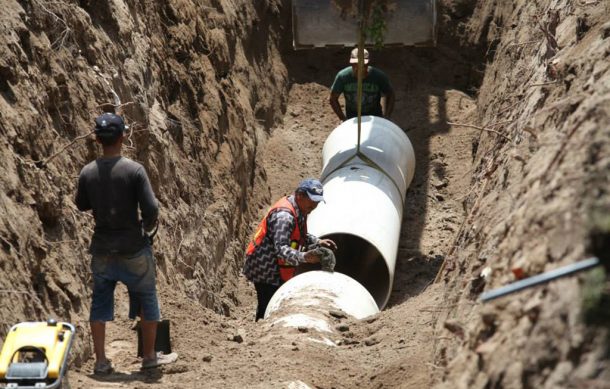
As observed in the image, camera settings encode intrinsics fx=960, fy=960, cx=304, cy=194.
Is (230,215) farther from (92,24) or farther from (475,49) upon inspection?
(475,49)

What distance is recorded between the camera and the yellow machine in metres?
4.70

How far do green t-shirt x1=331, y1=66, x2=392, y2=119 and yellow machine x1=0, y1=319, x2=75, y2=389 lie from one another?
330 inches

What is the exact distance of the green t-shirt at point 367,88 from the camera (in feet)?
42.3

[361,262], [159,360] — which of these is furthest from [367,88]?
[159,360]

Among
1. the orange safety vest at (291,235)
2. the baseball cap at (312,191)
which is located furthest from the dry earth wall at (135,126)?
the baseball cap at (312,191)

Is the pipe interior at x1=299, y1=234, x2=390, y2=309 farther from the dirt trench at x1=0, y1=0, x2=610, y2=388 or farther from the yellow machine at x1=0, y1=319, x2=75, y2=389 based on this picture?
the yellow machine at x1=0, y1=319, x2=75, y2=389

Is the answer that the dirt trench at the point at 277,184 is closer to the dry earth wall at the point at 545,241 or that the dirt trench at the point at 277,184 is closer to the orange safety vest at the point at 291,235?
the dry earth wall at the point at 545,241

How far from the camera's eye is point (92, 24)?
897 cm

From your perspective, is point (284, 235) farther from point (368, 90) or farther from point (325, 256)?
point (368, 90)

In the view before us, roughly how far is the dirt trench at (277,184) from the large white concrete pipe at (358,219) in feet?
1.43

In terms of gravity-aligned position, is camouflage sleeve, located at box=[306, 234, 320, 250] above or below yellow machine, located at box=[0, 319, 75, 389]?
above

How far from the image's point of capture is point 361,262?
10.6m

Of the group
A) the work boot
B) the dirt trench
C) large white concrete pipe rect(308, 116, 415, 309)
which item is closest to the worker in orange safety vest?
the dirt trench

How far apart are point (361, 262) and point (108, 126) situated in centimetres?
514
